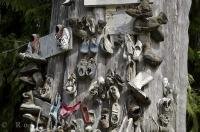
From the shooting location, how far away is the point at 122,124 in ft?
7.75

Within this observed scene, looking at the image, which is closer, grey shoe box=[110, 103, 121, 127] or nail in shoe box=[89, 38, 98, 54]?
grey shoe box=[110, 103, 121, 127]

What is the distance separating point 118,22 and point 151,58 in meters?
0.22

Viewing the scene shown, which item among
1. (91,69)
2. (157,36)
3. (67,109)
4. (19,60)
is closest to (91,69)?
(91,69)

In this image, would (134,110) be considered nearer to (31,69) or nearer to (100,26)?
(100,26)

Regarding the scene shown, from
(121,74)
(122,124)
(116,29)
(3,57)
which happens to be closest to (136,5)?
(116,29)

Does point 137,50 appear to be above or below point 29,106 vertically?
above

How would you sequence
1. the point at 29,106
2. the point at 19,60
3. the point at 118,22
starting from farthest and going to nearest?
the point at 19,60, the point at 29,106, the point at 118,22

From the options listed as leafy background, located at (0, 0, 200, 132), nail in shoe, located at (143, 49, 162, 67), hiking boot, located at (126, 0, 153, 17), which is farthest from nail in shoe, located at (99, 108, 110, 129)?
leafy background, located at (0, 0, 200, 132)

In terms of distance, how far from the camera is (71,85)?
2471 mm

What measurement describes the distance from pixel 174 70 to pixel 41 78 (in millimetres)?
625

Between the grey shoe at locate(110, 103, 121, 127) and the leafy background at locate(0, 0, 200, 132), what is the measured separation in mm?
1628

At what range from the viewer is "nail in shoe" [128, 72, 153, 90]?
2352mm

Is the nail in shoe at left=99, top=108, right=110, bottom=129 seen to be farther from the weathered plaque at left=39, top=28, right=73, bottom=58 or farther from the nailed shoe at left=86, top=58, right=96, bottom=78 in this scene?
the weathered plaque at left=39, top=28, right=73, bottom=58

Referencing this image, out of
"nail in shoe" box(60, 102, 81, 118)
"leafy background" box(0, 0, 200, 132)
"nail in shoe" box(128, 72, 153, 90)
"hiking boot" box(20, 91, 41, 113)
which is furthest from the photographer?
"leafy background" box(0, 0, 200, 132)
